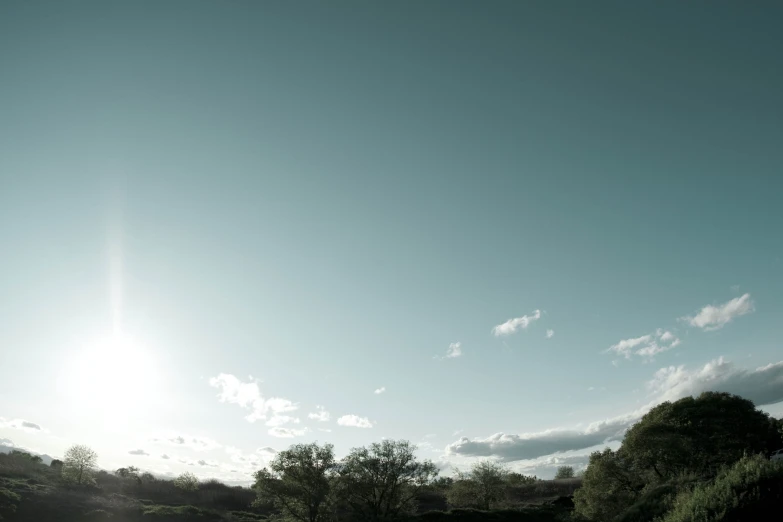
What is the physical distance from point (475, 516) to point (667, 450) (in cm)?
3581

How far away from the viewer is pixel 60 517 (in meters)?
53.2

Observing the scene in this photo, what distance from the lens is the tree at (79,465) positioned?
71.9 m

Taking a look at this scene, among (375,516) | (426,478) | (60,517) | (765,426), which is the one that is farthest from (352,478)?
(765,426)

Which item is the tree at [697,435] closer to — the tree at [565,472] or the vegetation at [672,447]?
the vegetation at [672,447]

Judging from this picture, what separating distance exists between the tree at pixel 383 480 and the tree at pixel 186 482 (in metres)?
46.1

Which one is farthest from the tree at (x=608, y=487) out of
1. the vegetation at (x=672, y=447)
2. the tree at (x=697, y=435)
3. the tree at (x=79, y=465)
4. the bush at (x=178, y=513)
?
the tree at (x=79, y=465)

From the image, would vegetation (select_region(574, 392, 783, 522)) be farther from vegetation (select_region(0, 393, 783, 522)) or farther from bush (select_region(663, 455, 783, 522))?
bush (select_region(663, 455, 783, 522))

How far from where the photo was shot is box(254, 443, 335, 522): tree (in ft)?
181

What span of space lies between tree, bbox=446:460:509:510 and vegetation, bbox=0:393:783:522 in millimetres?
194

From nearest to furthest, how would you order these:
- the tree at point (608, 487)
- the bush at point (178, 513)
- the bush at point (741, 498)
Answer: the bush at point (741, 498) → the tree at point (608, 487) → the bush at point (178, 513)

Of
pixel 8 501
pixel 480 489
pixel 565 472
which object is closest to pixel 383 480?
pixel 480 489

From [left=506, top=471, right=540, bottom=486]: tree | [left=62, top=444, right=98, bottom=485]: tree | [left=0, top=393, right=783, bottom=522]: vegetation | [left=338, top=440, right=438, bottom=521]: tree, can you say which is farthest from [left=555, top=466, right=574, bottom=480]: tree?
[left=62, top=444, right=98, bottom=485]: tree

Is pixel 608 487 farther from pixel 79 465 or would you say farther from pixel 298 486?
pixel 79 465

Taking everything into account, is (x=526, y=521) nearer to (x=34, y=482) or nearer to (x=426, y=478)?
(x=426, y=478)
